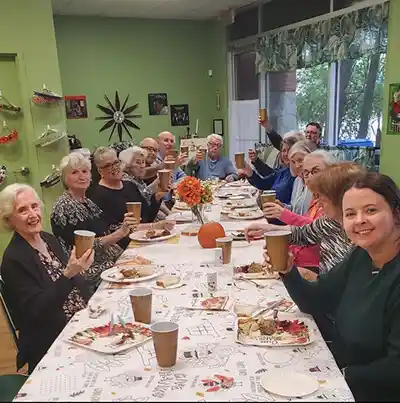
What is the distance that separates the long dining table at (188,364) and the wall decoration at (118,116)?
5185 mm

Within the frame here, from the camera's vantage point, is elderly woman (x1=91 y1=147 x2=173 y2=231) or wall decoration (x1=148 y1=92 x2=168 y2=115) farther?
wall decoration (x1=148 y1=92 x2=168 y2=115)

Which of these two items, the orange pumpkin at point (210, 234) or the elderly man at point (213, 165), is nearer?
the orange pumpkin at point (210, 234)

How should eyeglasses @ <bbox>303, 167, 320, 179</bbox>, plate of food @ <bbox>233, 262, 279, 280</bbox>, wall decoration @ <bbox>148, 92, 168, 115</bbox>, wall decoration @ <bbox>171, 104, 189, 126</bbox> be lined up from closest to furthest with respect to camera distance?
1. plate of food @ <bbox>233, 262, 279, 280</bbox>
2. eyeglasses @ <bbox>303, 167, 320, 179</bbox>
3. wall decoration @ <bbox>148, 92, 168, 115</bbox>
4. wall decoration @ <bbox>171, 104, 189, 126</bbox>

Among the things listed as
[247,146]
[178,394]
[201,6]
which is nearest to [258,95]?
[247,146]

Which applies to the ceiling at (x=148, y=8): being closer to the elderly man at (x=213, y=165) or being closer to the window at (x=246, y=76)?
the window at (x=246, y=76)

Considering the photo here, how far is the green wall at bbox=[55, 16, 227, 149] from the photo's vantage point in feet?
21.3

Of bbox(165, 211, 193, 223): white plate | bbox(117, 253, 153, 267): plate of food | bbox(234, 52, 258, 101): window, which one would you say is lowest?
bbox(165, 211, 193, 223): white plate

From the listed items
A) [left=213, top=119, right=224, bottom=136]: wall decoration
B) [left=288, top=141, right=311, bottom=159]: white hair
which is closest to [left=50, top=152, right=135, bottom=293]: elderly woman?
[left=288, top=141, right=311, bottom=159]: white hair

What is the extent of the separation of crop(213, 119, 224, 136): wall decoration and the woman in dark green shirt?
5784 mm

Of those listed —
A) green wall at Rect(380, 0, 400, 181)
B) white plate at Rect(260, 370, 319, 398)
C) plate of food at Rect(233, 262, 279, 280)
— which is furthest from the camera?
green wall at Rect(380, 0, 400, 181)

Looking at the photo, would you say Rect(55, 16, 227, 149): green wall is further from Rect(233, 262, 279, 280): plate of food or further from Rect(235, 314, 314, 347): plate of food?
Rect(235, 314, 314, 347): plate of food

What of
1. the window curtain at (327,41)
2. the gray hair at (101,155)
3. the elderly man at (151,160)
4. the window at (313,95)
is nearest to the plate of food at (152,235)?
the gray hair at (101,155)

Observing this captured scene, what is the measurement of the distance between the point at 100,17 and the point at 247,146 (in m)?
2.85

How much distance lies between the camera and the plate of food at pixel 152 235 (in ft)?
9.02
